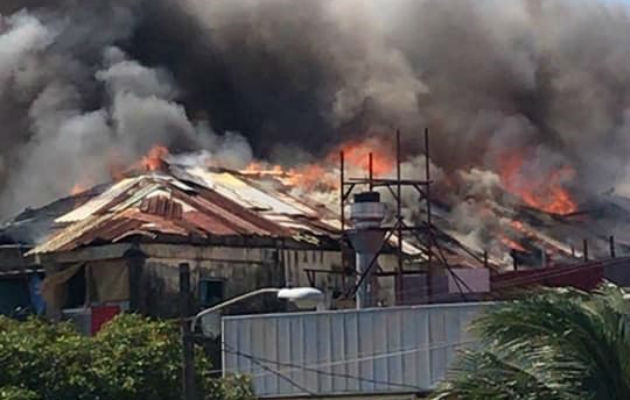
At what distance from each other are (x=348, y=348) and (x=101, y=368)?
462cm

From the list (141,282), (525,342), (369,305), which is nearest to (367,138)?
(141,282)

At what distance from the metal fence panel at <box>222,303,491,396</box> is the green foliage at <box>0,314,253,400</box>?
4.03 feet

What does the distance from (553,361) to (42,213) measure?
3824 centimetres

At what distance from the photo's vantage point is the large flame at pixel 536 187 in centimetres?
6962

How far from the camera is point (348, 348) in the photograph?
1346 inches

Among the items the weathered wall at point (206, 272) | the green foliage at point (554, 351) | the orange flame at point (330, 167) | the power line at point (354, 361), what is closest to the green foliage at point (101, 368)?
the power line at point (354, 361)

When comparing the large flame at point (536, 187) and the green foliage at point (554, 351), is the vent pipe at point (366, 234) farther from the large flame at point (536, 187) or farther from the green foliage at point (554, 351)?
the large flame at point (536, 187)

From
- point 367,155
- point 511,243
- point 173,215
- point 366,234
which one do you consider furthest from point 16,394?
point 367,155

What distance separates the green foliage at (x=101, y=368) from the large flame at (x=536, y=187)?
36857 millimetres

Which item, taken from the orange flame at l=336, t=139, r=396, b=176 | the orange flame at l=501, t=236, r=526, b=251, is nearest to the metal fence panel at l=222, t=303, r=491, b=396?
the orange flame at l=336, t=139, r=396, b=176

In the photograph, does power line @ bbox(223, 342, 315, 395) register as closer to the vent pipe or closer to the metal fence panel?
the metal fence panel

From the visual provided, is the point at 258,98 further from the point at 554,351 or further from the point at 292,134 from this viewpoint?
the point at 554,351

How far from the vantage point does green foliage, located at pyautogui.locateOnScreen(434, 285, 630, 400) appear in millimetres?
19797

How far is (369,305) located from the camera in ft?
139
